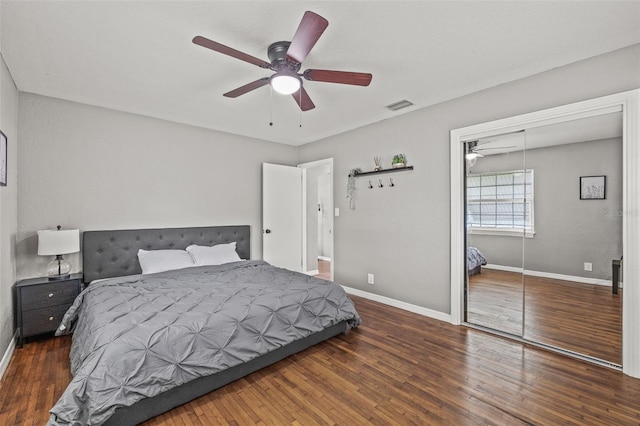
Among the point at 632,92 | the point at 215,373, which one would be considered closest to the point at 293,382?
the point at 215,373

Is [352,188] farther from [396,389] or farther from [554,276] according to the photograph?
[396,389]

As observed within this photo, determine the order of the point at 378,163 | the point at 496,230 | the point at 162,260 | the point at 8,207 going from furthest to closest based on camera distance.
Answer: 1. the point at 378,163
2. the point at 162,260
3. the point at 496,230
4. the point at 8,207

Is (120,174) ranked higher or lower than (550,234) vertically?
higher

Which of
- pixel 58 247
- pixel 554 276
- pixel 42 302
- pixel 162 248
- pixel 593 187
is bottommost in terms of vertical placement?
pixel 42 302

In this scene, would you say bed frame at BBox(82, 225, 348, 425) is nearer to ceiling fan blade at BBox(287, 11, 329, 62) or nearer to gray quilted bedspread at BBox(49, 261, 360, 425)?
gray quilted bedspread at BBox(49, 261, 360, 425)

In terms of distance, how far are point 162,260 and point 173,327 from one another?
187cm

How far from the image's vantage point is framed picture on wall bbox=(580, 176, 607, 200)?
2578mm

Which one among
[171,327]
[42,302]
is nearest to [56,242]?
[42,302]

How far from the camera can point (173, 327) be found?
2.08 m

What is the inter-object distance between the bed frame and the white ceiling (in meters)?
1.66

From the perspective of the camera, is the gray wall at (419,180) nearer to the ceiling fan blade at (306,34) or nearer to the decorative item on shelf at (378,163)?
the decorative item on shelf at (378,163)

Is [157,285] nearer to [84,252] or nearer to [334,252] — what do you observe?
[84,252]

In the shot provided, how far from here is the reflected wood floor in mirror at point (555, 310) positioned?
2561mm

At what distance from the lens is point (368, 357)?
2.72 metres
